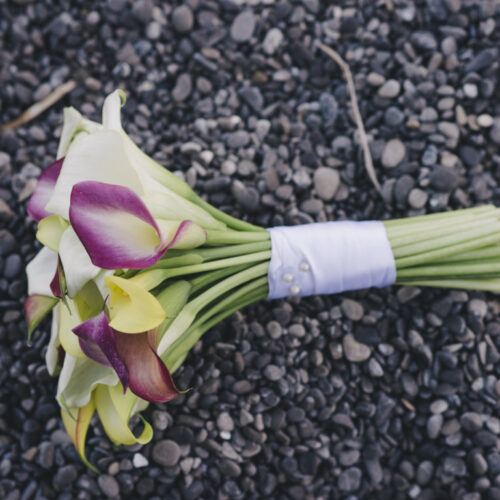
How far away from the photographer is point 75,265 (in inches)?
23.7

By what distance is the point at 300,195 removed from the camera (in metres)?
0.91

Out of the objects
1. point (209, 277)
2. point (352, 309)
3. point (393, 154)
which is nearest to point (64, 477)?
point (209, 277)

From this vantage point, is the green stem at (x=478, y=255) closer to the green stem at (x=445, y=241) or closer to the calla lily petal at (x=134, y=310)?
the green stem at (x=445, y=241)

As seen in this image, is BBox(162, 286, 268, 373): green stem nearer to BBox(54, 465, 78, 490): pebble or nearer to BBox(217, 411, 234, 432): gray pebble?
BBox(217, 411, 234, 432): gray pebble

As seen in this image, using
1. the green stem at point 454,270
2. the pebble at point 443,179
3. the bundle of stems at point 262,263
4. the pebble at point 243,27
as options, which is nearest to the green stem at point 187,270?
the bundle of stems at point 262,263

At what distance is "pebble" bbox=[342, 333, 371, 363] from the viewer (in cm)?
86

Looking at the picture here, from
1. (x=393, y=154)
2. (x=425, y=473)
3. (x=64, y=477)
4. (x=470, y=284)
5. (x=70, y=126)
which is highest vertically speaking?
(x=70, y=126)

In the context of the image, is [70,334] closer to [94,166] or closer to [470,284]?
[94,166]

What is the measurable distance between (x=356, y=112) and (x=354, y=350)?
40cm

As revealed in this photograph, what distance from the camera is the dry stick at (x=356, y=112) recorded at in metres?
0.91

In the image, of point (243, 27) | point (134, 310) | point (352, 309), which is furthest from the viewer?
point (243, 27)

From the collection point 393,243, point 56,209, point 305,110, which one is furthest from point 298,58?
point 56,209

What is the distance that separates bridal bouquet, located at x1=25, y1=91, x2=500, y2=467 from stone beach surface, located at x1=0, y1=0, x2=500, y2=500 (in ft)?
Answer: 0.35

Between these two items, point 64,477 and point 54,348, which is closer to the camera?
point 54,348
